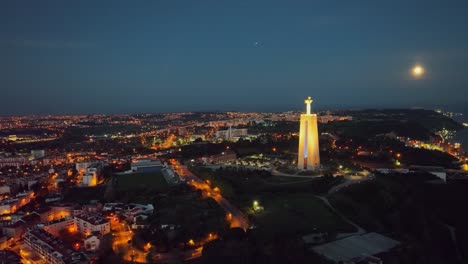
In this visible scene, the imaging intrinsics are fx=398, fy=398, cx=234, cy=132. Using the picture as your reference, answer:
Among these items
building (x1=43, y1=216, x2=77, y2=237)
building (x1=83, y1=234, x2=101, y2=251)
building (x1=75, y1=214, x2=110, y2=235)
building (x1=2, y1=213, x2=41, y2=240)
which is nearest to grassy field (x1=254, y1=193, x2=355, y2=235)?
building (x1=83, y1=234, x2=101, y2=251)

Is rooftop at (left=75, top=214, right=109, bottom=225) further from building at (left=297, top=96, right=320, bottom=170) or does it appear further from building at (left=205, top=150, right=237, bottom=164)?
building at (left=205, top=150, right=237, bottom=164)

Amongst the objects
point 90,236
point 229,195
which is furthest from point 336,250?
point 90,236

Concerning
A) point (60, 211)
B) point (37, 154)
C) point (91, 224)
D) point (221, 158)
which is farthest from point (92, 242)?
point (37, 154)

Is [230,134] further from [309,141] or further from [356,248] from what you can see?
[356,248]

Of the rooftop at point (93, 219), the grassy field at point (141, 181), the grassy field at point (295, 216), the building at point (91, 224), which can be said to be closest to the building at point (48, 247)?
the building at point (91, 224)

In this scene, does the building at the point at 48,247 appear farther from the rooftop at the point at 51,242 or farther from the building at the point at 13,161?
the building at the point at 13,161
